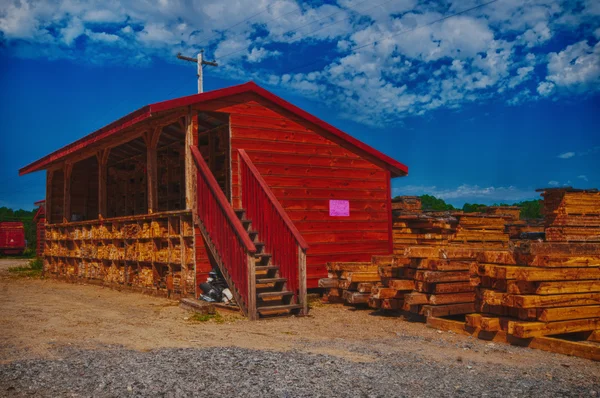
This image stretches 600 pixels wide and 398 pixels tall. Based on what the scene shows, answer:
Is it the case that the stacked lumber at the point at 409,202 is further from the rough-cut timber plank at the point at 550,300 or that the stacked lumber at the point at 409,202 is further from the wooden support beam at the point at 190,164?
the rough-cut timber plank at the point at 550,300

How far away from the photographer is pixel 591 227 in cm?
1702

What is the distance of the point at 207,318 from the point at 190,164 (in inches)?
150

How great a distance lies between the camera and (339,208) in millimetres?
14219

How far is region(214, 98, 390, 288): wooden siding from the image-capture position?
42.3ft

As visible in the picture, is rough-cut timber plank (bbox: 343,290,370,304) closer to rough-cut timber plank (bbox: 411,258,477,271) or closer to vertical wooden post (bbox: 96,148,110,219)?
rough-cut timber plank (bbox: 411,258,477,271)

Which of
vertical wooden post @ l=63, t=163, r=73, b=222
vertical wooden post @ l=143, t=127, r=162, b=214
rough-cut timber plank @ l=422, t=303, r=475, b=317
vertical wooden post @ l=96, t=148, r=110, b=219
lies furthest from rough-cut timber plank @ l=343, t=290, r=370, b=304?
vertical wooden post @ l=63, t=163, r=73, b=222

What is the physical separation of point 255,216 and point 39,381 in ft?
22.7

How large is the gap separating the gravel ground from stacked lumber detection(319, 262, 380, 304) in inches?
176

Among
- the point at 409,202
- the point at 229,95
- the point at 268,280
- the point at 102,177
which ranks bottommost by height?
the point at 268,280

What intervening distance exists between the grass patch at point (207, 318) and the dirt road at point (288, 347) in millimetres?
131

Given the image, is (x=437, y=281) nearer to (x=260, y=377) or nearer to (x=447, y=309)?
(x=447, y=309)

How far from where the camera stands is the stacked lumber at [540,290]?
291 inches

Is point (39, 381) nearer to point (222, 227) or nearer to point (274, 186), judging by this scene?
point (222, 227)

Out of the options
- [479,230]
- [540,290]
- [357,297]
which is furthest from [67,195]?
[540,290]
